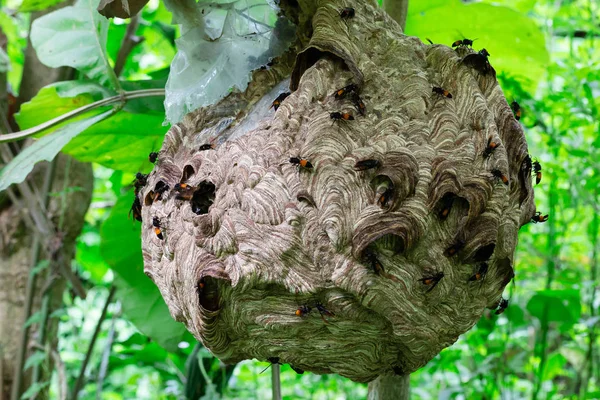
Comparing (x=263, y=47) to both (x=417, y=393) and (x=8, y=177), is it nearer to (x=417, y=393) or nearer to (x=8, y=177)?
(x=8, y=177)

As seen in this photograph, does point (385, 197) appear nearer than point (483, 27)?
Yes

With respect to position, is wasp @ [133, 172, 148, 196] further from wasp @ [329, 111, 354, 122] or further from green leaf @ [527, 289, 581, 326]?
green leaf @ [527, 289, 581, 326]

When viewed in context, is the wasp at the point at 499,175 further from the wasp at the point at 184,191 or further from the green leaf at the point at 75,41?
the green leaf at the point at 75,41

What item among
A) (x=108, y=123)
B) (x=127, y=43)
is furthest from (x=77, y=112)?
(x=127, y=43)

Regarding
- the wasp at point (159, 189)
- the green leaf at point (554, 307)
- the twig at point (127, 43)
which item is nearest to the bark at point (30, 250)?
the twig at point (127, 43)

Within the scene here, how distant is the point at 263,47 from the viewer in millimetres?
1804

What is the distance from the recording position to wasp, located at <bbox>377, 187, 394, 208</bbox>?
136 centimetres

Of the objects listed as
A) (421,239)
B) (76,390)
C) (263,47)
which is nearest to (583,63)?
(263,47)

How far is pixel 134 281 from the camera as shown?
2434mm

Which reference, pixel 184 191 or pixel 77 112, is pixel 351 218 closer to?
pixel 184 191

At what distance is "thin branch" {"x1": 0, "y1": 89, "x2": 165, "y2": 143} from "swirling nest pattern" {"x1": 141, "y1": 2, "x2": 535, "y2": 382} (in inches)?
21.8

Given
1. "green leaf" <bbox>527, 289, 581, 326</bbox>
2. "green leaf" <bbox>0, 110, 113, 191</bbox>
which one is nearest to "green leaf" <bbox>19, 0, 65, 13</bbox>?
"green leaf" <bbox>0, 110, 113, 191</bbox>

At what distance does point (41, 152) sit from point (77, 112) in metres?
0.16

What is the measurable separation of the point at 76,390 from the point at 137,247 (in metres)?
0.95
